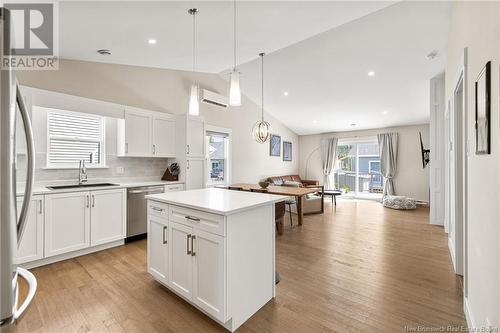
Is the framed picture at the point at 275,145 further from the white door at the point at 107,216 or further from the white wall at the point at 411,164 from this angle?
the white door at the point at 107,216

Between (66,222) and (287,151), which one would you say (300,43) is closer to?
(66,222)

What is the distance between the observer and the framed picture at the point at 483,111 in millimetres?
1315

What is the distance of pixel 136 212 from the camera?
3707 millimetres

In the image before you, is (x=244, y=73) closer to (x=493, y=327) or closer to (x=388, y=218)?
(x=388, y=218)

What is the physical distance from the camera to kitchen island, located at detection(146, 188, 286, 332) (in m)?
1.69

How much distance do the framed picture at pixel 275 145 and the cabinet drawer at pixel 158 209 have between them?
5.78 meters

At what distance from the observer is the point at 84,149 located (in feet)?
12.0

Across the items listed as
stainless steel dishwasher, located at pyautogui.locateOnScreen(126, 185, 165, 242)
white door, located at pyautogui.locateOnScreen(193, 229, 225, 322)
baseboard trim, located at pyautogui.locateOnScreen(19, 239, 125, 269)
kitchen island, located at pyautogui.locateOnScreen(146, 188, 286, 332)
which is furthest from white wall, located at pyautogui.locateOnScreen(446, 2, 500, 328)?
baseboard trim, located at pyautogui.locateOnScreen(19, 239, 125, 269)

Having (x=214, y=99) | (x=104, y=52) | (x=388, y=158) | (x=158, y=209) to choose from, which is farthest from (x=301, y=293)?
(x=388, y=158)

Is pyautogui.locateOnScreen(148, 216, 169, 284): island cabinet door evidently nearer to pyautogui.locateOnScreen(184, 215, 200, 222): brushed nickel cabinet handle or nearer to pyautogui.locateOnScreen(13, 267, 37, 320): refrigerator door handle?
pyautogui.locateOnScreen(184, 215, 200, 222): brushed nickel cabinet handle

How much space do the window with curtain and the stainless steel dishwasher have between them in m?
2.15

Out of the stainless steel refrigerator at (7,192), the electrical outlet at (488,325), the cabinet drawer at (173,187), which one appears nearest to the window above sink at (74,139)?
the cabinet drawer at (173,187)

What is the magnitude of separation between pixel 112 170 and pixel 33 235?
57.5 inches

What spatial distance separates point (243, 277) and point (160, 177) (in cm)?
336
